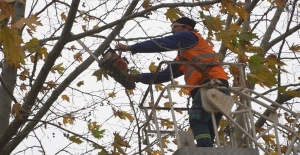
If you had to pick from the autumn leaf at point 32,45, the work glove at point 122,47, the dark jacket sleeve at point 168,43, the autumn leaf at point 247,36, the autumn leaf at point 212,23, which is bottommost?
the autumn leaf at point 247,36

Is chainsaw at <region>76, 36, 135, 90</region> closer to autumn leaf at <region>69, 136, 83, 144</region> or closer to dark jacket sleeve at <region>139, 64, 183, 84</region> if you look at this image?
dark jacket sleeve at <region>139, 64, 183, 84</region>

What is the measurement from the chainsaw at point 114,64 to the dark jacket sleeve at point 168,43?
0.81ft

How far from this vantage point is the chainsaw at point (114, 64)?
577cm

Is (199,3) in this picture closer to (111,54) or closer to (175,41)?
(175,41)

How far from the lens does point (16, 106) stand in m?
5.59

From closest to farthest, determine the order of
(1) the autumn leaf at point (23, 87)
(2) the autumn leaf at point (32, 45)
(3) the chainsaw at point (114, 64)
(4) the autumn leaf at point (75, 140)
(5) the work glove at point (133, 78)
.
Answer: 1. (3) the chainsaw at point (114, 64)
2. (2) the autumn leaf at point (32, 45)
3. (5) the work glove at point (133, 78)
4. (4) the autumn leaf at point (75, 140)
5. (1) the autumn leaf at point (23, 87)

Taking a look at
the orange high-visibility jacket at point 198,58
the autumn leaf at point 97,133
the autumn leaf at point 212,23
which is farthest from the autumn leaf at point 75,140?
the autumn leaf at point 212,23

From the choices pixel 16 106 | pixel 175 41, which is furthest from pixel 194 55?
pixel 16 106

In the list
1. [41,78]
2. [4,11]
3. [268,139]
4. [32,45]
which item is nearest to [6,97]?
[32,45]

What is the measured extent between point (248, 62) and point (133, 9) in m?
1.58

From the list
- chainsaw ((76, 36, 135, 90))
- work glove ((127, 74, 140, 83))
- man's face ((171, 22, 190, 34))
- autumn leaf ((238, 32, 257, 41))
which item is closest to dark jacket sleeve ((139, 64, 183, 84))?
work glove ((127, 74, 140, 83))

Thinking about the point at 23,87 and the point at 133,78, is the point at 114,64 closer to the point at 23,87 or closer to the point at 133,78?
the point at 133,78

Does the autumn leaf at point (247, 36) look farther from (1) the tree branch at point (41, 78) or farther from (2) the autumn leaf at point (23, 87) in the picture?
(2) the autumn leaf at point (23, 87)

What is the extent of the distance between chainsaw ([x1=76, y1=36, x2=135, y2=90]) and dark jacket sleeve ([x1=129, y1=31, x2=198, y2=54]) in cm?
25
